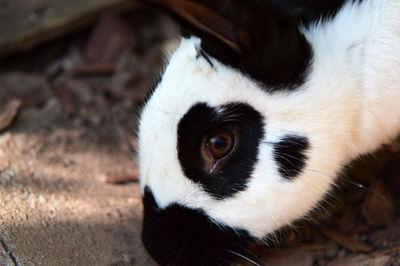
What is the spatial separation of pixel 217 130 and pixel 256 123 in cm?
17

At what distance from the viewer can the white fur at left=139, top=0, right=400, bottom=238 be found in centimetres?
216

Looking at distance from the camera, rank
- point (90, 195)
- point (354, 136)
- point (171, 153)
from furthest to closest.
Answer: point (90, 195) < point (354, 136) < point (171, 153)

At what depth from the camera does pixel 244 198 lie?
85.3 inches

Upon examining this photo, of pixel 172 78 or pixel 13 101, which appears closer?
pixel 172 78

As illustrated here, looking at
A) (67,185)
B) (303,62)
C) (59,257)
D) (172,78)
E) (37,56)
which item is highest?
(303,62)

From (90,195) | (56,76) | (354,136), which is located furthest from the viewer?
(56,76)

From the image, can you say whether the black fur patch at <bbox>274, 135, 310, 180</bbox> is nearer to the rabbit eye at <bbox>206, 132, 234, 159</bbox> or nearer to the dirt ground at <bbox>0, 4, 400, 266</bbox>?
the rabbit eye at <bbox>206, 132, 234, 159</bbox>

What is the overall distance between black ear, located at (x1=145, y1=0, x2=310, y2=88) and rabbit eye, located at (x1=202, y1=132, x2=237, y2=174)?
0.94 feet

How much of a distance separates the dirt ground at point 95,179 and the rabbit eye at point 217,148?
545 mm

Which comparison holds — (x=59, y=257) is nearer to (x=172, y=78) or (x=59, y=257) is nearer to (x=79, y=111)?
(x=172, y=78)

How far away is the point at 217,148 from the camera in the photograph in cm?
216

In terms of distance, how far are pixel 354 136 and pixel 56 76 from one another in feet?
8.61

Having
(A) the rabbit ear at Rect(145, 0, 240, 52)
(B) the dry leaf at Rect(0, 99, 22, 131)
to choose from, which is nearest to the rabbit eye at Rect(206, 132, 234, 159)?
(A) the rabbit ear at Rect(145, 0, 240, 52)

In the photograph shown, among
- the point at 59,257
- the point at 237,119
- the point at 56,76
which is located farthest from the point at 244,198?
the point at 56,76
